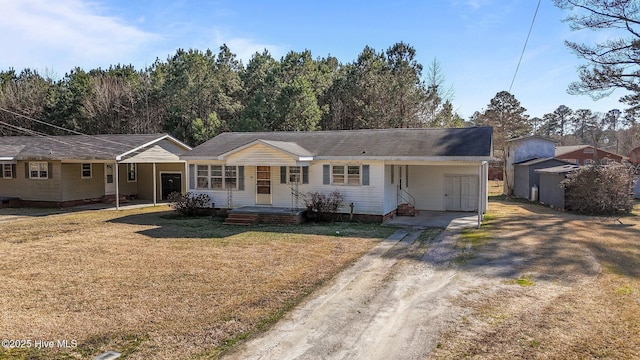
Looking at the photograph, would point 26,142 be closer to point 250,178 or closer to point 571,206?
point 250,178

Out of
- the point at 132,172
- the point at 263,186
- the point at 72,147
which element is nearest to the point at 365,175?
the point at 263,186

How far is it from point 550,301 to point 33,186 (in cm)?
2377

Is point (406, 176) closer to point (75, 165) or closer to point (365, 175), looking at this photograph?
point (365, 175)

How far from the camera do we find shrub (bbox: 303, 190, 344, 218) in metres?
16.1

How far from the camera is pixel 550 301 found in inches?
277

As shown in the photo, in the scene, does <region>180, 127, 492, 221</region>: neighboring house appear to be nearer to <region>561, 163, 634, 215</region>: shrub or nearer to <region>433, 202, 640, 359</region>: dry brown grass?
<region>433, 202, 640, 359</region>: dry brown grass

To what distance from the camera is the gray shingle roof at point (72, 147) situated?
799 inches

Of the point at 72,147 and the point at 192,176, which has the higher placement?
the point at 72,147

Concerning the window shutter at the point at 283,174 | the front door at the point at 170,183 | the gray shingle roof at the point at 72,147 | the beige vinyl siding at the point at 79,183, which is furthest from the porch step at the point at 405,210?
the beige vinyl siding at the point at 79,183

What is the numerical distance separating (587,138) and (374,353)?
98037 millimetres

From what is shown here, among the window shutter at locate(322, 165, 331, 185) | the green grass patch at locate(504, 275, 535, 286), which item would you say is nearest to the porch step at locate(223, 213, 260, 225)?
the window shutter at locate(322, 165, 331, 185)

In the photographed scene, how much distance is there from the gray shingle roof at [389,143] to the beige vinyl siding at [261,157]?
128cm

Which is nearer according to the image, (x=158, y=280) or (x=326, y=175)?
(x=158, y=280)

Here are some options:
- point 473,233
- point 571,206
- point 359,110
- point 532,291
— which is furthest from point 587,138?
point 532,291
